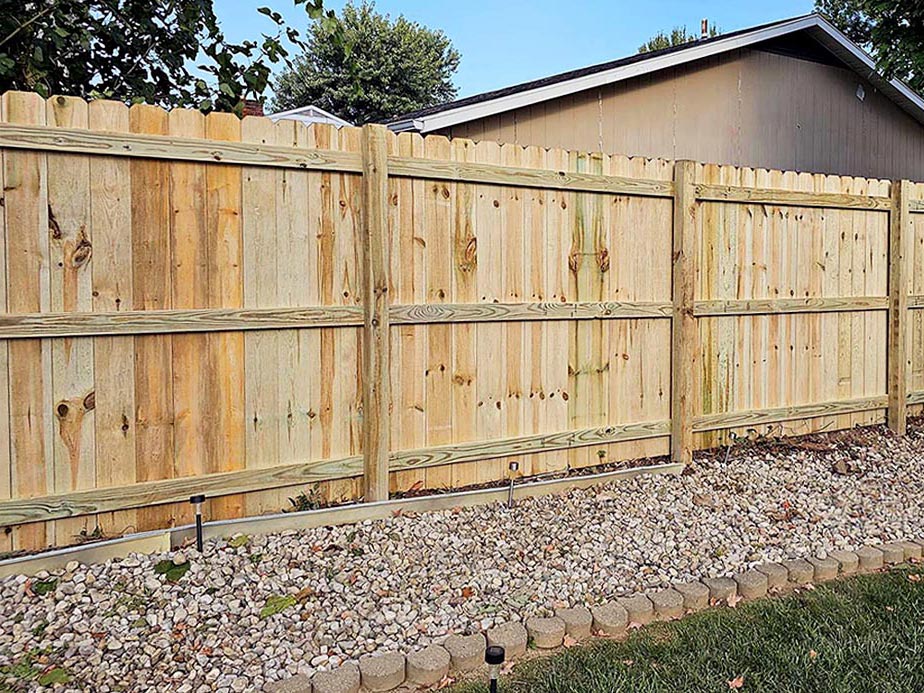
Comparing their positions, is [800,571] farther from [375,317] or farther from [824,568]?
[375,317]

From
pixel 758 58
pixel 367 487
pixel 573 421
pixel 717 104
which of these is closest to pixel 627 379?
pixel 573 421

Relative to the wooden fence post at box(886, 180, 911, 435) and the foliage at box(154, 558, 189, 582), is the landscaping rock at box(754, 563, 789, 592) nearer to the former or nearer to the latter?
the foliage at box(154, 558, 189, 582)

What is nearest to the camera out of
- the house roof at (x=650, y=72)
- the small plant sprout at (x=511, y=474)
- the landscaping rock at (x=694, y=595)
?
the landscaping rock at (x=694, y=595)

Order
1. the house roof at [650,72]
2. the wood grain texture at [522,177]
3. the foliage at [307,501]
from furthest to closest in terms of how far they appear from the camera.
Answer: the house roof at [650,72], the wood grain texture at [522,177], the foliage at [307,501]

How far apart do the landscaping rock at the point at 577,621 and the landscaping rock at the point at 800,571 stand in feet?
3.47

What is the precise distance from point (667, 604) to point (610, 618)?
290mm

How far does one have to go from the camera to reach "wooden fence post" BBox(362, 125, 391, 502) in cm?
383

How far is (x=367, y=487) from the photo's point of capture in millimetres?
3916

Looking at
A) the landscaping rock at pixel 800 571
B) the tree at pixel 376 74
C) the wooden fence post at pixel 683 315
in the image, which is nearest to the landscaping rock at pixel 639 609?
the landscaping rock at pixel 800 571

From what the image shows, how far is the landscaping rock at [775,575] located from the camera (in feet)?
11.4

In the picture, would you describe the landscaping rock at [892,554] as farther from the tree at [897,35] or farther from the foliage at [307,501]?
the tree at [897,35]

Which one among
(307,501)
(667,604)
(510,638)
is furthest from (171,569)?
(667,604)

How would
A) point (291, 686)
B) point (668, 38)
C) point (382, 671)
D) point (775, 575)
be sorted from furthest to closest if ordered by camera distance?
point (668, 38)
point (775, 575)
point (382, 671)
point (291, 686)

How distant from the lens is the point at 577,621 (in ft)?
9.80
